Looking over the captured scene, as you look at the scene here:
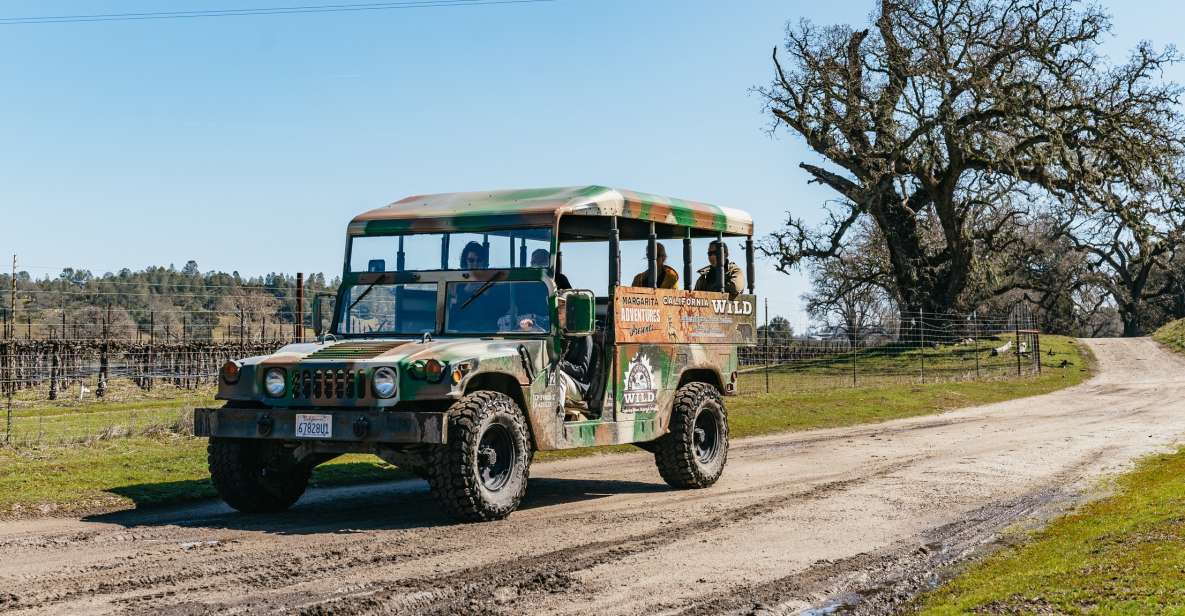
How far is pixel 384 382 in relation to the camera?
387 inches

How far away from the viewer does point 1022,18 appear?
43.3 m

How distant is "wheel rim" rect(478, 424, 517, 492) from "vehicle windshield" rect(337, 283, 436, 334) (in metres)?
1.45

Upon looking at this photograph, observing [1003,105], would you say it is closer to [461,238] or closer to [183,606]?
[461,238]

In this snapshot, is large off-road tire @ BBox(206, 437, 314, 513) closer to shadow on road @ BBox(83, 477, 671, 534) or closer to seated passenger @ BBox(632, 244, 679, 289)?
shadow on road @ BBox(83, 477, 671, 534)

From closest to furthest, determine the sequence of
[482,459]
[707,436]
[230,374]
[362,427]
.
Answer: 1. [362,427]
2. [482,459]
3. [230,374]
4. [707,436]

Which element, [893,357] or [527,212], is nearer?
[527,212]

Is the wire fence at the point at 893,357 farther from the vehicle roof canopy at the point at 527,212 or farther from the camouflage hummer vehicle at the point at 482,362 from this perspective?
the vehicle roof canopy at the point at 527,212

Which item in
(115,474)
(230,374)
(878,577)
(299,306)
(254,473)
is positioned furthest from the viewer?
(299,306)

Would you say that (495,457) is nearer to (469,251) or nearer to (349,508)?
(349,508)

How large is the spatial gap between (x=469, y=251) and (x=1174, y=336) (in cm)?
5613

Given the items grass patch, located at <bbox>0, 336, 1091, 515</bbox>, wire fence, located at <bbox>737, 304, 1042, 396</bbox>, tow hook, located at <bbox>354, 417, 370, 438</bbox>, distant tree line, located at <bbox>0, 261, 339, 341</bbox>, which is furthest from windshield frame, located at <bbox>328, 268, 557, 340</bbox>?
distant tree line, located at <bbox>0, 261, 339, 341</bbox>

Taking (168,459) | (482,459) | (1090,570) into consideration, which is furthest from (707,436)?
(168,459)

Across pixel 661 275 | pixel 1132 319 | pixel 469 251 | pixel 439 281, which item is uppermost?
pixel 1132 319

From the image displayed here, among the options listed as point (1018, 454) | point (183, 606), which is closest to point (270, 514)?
point (183, 606)
